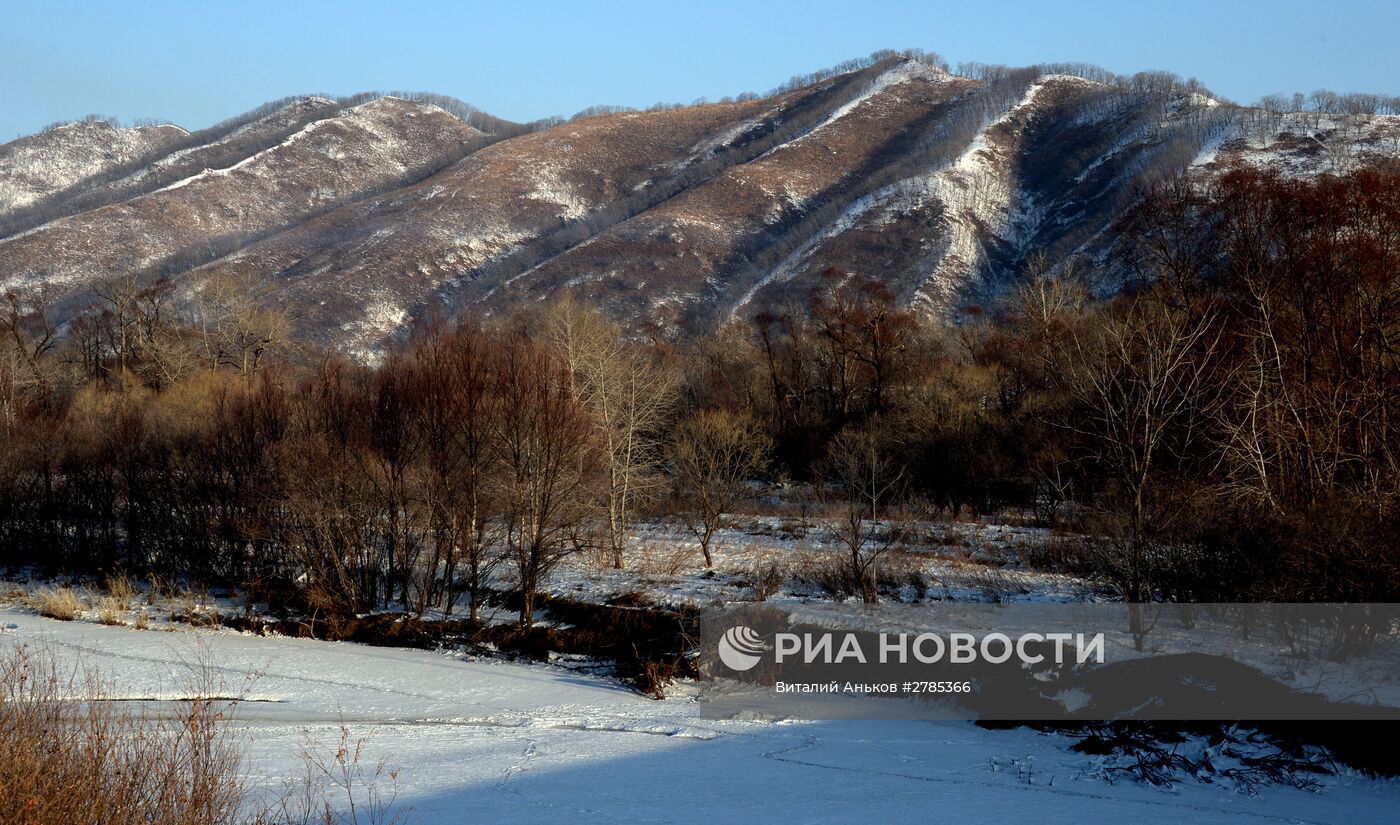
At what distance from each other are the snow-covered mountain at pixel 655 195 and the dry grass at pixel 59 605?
63.8 meters

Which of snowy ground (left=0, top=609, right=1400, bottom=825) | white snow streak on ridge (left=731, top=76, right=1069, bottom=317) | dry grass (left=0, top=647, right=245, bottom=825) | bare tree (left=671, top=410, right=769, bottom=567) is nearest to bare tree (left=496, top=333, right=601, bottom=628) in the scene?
snowy ground (left=0, top=609, right=1400, bottom=825)

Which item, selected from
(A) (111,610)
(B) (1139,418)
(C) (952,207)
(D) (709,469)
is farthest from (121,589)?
(C) (952,207)

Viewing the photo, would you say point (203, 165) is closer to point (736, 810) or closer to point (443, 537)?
point (443, 537)

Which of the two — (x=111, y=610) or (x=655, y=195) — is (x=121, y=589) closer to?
(x=111, y=610)

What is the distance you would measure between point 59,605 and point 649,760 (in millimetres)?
19234

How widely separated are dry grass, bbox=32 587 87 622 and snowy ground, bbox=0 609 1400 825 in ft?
21.2

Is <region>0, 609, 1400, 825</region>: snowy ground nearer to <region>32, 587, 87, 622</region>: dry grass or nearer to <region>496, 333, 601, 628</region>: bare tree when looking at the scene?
<region>496, 333, 601, 628</region>: bare tree

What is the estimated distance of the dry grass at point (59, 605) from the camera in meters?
24.0

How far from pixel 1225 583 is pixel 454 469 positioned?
16709 millimetres

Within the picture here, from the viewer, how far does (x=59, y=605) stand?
24234mm

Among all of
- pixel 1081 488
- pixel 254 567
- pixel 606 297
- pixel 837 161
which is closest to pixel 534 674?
pixel 254 567

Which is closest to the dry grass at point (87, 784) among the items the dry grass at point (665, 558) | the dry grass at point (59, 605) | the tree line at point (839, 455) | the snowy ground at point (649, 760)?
the snowy ground at point (649, 760)

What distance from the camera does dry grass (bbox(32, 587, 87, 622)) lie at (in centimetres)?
2395

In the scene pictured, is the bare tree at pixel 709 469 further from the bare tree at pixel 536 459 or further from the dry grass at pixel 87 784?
the dry grass at pixel 87 784
